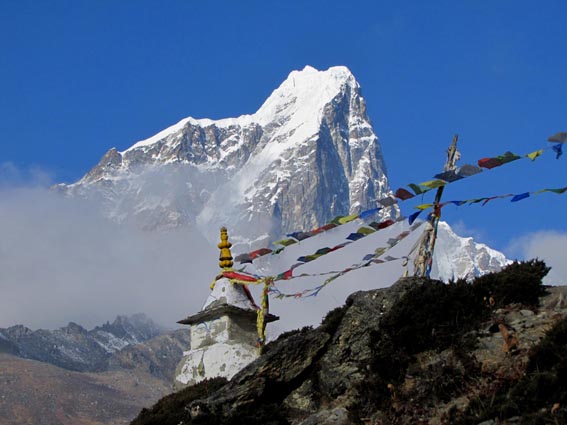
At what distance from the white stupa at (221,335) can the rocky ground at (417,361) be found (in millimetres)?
6094

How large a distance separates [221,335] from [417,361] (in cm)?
1064

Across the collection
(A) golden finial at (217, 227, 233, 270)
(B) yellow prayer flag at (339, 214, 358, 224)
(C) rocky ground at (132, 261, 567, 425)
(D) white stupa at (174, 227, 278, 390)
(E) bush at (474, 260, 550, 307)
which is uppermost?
(A) golden finial at (217, 227, 233, 270)

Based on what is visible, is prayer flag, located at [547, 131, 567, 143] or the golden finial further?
the golden finial

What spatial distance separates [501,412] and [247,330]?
14043mm

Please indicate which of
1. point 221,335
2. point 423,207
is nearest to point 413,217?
point 423,207

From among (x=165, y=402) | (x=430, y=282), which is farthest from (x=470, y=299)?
(x=165, y=402)

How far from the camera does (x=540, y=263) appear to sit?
16.8m

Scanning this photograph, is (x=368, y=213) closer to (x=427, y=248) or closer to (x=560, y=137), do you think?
(x=427, y=248)

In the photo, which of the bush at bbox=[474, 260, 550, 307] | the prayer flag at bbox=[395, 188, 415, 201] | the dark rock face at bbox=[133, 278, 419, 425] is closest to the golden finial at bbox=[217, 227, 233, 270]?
the dark rock face at bbox=[133, 278, 419, 425]

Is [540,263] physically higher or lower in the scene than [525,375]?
higher

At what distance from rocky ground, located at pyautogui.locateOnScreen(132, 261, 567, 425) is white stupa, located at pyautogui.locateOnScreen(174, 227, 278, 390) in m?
6.09

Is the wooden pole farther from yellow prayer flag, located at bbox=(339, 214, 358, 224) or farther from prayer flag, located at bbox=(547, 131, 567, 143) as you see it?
prayer flag, located at bbox=(547, 131, 567, 143)

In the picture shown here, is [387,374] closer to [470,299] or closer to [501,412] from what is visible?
[470,299]

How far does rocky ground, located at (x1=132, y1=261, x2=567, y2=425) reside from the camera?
14.0 m
